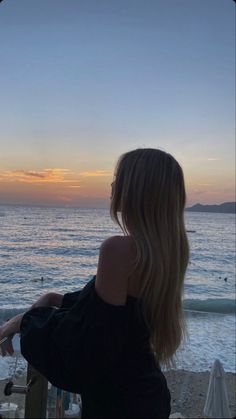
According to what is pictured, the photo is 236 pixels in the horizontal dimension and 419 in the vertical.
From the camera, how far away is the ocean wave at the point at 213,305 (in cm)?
982

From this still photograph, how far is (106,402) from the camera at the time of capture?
2.85 feet

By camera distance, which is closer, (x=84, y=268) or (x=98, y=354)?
(x=98, y=354)

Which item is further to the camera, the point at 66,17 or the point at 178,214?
the point at 66,17

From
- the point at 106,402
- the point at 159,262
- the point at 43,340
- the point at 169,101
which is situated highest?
the point at 169,101

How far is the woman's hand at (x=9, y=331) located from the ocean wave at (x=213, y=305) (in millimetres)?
9022

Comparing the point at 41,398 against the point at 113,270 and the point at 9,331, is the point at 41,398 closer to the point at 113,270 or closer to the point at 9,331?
the point at 9,331

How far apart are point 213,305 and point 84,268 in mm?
4801

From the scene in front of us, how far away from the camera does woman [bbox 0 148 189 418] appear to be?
0.82 m

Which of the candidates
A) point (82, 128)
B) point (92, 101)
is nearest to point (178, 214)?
point (92, 101)

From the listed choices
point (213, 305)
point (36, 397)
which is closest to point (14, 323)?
point (36, 397)

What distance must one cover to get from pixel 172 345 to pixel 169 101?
95.7 inches

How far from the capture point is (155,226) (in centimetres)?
86

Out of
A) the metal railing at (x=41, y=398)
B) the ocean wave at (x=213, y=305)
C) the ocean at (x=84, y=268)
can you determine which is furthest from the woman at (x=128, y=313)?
the ocean wave at (x=213, y=305)

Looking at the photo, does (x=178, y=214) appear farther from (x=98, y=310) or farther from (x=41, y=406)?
(x=41, y=406)
